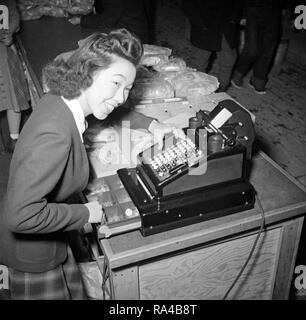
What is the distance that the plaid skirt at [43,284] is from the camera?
143 cm

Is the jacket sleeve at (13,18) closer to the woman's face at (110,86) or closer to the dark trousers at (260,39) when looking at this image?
the woman's face at (110,86)

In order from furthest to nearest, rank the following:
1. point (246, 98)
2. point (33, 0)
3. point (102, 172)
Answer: point (246, 98) < point (33, 0) < point (102, 172)

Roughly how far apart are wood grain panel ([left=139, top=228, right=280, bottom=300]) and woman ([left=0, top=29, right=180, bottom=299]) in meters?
0.32

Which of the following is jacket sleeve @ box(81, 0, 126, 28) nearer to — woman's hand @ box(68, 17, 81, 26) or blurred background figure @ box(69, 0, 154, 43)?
blurred background figure @ box(69, 0, 154, 43)

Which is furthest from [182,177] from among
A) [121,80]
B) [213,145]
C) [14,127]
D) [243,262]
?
[14,127]

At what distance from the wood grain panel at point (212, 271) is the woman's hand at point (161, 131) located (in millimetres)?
433

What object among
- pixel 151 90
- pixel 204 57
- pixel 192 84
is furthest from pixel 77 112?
pixel 204 57

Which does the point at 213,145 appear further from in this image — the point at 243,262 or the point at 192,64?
the point at 192,64

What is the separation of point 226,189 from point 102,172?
516 mm

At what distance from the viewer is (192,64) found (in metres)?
5.31

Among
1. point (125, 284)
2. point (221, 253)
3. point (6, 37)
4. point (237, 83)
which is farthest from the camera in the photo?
point (237, 83)

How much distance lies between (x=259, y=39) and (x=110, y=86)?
3.40 metres

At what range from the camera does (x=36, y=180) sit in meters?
1.09

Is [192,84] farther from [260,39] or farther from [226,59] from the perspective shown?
[260,39]
